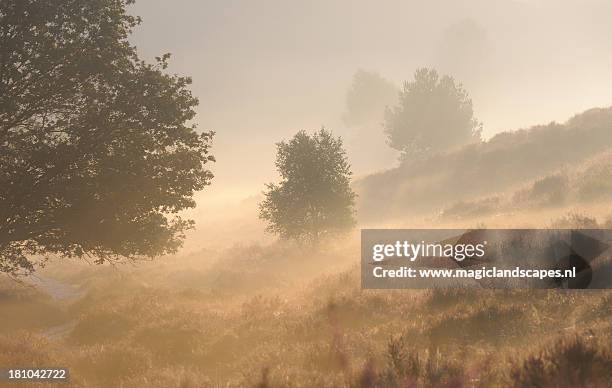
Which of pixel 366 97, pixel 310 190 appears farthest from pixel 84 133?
pixel 366 97

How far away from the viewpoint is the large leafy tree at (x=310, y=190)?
28.1 m

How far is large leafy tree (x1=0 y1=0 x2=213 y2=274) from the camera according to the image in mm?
11438

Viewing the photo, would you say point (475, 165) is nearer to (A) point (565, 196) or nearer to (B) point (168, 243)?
(A) point (565, 196)

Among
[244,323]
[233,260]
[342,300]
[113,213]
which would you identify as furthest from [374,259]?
[233,260]

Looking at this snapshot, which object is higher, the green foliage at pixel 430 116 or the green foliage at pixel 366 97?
the green foliage at pixel 366 97

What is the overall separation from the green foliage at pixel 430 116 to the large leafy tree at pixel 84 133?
162 ft

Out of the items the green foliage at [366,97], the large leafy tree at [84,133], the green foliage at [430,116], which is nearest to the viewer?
the large leafy tree at [84,133]

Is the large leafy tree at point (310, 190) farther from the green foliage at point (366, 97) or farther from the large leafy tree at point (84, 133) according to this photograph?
the green foliage at point (366, 97)

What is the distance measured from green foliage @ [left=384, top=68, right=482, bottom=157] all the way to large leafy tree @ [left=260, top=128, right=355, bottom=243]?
32583mm

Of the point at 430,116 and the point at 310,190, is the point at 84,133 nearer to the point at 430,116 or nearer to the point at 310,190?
the point at 310,190

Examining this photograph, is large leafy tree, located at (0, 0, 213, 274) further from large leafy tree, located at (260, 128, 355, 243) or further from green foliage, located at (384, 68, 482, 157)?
green foliage, located at (384, 68, 482, 157)

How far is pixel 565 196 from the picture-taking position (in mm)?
28781

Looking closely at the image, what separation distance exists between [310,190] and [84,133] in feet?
56.5

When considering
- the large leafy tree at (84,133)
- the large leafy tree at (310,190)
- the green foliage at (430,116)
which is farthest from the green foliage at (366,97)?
the large leafy tree at (84,133)
